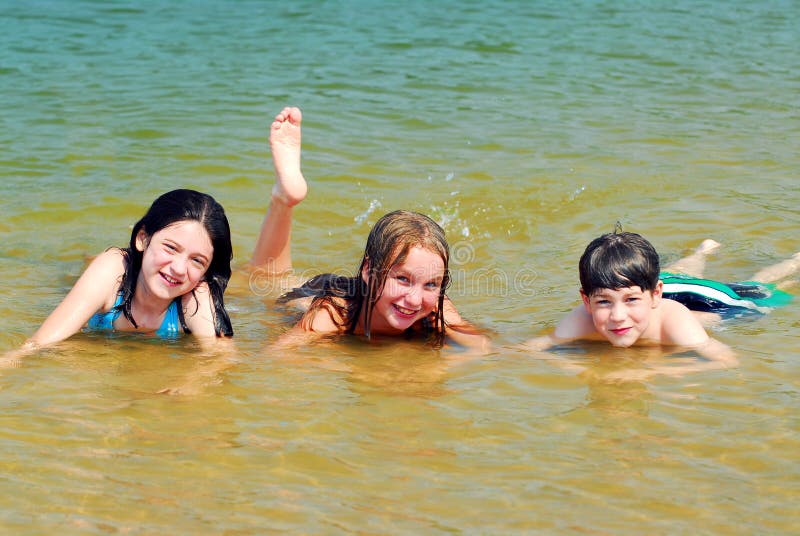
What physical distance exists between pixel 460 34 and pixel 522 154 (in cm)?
563

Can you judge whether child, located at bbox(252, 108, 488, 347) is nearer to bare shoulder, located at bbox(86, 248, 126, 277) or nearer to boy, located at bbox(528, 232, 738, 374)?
boy, located at bbox(528, 232, 738, 374)

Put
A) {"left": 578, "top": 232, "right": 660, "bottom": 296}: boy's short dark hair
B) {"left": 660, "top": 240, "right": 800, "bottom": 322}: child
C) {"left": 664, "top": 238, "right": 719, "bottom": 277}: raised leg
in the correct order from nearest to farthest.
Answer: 1. {"left": 578, "top": 232, "right": 660, "bottom": 296}: boy's short dark hair
2. {"left": 660, "top": 240, "right": 800, "bottom": 322}: child
3. {"left": 664, "top": 238, "right": 719, "bottom": 277}: raised leg

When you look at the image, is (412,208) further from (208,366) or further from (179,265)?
(208,366)

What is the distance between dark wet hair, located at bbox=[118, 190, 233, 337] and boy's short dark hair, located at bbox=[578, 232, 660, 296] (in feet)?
5.92

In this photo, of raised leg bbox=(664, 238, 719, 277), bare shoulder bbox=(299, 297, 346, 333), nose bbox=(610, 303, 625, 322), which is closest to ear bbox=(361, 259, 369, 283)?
bare shoulder bbox=(299, 297, 346, 333)

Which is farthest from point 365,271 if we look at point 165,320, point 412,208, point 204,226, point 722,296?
point 412,208

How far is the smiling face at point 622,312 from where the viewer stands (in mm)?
4930

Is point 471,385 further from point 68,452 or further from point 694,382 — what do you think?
point 68,452

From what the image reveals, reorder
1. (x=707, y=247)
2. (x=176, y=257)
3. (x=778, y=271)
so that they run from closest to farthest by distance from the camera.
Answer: (x=176, y=257) → (x=778, y=271) → (x=707, y=247)

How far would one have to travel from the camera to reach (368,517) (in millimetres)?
3340

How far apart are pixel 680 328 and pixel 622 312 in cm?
37

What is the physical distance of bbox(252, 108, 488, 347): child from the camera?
Result: 4930 mm

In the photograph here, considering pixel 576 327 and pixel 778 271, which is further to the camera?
pixel 778 271

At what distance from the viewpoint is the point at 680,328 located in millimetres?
5086
